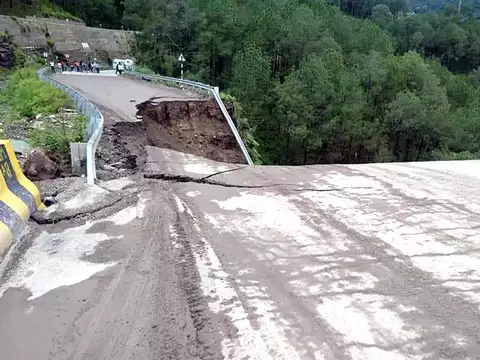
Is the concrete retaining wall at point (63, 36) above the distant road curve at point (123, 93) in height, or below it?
above

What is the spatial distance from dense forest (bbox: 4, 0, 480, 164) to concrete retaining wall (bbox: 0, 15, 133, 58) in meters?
8.79

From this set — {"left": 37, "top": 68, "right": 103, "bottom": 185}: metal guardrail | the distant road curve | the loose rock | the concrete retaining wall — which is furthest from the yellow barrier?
the concrete retaining wall

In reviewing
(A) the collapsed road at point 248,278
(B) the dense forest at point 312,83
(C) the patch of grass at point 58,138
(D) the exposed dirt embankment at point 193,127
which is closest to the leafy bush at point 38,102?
(D) the exposed dirt embankment at point 193,127

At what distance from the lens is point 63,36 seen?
55.7 m

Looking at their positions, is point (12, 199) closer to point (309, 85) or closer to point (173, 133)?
point (173, 133)

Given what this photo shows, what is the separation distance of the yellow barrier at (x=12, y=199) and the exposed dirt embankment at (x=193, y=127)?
8.64m

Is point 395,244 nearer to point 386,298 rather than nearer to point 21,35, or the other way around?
point 386,298

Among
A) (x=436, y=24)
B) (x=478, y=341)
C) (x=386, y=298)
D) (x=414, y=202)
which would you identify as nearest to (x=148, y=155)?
(x=414, y=202)

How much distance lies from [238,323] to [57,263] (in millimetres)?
2760

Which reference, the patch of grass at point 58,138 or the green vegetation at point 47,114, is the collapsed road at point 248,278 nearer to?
the patch of grass at point 58,138

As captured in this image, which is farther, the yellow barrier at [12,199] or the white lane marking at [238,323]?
the yellow barrier at [12,199]

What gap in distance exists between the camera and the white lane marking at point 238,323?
406cm

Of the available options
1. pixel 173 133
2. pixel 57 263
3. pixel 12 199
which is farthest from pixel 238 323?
pixel 173 133

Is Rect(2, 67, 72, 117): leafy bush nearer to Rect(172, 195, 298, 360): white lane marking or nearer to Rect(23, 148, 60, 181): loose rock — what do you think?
Rect(23, 148, 60, 181): loose rock
